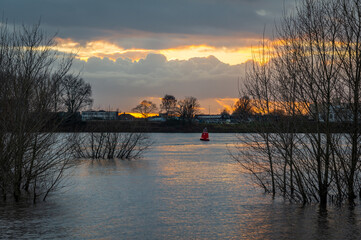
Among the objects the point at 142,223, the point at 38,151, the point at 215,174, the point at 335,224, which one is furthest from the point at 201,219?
the point at 215,174

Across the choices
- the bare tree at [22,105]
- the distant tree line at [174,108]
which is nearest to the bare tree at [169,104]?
the distant tree line at [174,108]

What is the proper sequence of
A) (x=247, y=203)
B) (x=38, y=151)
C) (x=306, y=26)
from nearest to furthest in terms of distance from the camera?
(x=306, y=26), (x=38, y=151), (x=247, y=203)

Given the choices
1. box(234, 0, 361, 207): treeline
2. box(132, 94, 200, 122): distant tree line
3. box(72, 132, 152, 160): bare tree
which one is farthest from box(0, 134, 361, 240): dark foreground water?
box(132, 94, 200, 122): distant tree line

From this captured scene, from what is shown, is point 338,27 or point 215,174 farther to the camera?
point 215,174

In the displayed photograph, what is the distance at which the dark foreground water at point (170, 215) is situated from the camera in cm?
1200

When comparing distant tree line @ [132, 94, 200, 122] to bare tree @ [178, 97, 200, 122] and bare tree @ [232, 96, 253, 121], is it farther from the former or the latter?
bare tree @ [232, 96, 253, 121]

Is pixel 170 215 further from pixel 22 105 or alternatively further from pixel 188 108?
→ pixel 188 108

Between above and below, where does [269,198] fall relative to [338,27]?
below

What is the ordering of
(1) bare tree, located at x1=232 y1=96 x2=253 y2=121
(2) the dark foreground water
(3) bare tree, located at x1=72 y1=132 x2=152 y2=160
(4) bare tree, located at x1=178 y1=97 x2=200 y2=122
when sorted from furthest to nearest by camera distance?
(4) bare tree, located at x1=178 y1=97 x2=200 y2=122 < (3) bare tree, located at x1=72 y1=132 x2=152 y2=160 < (1) bare tree, located at x1=232 y1=96 x2=253 y2=121 < (2) the dark foreground water

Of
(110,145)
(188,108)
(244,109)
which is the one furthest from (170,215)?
(188,108)

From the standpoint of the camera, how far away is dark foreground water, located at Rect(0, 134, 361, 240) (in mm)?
12000

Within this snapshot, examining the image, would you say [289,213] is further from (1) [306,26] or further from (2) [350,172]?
(1) [306,26]

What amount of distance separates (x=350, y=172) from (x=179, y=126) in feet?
297

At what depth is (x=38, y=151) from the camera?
14.8 metres
